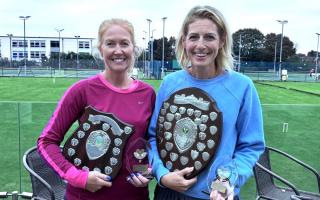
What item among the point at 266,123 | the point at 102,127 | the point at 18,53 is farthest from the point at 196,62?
the point at 18,53

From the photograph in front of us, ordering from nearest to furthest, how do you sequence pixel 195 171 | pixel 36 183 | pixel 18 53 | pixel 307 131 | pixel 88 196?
pixel 195 171
pixel 88 196
pixel 36 183
pixel 307 131
pixel 18 53

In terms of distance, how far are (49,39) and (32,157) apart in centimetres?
9558

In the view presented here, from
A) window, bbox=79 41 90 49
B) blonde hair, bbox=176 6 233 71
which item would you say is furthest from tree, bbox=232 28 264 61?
blonde hair, bbox=176 6 233 71

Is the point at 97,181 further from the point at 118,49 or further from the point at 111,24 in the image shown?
the point at 111,24

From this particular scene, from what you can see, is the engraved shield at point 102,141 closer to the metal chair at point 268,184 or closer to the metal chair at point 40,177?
the metal chair at point 40,177

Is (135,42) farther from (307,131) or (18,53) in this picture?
(18,53)

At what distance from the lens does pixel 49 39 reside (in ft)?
313

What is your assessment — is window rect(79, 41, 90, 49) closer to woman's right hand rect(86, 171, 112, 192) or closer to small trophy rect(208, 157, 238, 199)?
woman's right hand rect(86, 171, 112, 192)

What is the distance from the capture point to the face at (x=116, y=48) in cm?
220

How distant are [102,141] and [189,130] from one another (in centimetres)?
44

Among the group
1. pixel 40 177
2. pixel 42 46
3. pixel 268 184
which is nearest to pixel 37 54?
pixel 42 46

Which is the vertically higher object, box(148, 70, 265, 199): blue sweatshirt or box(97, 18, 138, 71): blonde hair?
box(97, 18, 138, 71): blonde hair

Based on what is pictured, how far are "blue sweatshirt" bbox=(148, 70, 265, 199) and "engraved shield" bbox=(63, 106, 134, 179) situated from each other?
20 centimetres

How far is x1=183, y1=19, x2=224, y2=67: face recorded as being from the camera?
206 cm
